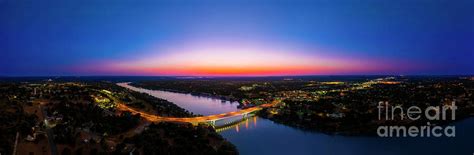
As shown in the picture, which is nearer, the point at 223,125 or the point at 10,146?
the point at 10,146

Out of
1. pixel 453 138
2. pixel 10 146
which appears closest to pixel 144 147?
pixel 10 146

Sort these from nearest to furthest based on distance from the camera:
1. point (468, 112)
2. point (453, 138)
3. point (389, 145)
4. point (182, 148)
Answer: point (182, 148), point (389, 145), point (453, 138), point (468, 112)

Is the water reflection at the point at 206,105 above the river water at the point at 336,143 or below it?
below

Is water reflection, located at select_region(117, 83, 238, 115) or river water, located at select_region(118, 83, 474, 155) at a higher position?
river water, located at select_region(118, 83, 474, 155)

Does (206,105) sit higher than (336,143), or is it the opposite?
(336,143)

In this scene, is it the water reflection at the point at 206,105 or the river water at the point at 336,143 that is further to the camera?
the water reflection at the point at 206,105

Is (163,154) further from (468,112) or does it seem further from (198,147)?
(468,112)

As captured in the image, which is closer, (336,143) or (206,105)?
(336,143)

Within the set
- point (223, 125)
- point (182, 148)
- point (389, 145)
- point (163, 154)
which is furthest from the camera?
point (223, 125)

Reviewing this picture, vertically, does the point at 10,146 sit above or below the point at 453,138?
above

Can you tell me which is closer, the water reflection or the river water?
the river water
